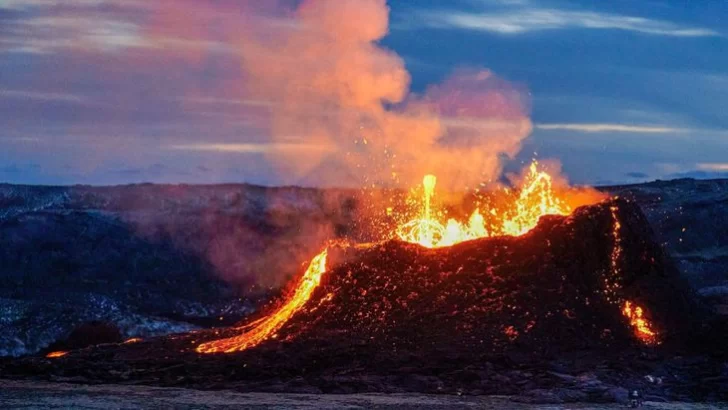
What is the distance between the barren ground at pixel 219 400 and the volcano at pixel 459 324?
96 centimetres

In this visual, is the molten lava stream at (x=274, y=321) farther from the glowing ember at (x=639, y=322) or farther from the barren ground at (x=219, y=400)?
the glowing ember at (x=639, y=322)

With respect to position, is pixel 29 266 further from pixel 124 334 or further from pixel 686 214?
pixel 686 214

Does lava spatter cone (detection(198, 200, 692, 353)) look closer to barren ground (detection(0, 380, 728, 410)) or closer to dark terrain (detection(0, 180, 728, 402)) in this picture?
dark terrain (detection(0, 180, 728, 402))

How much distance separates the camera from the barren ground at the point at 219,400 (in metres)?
19.1

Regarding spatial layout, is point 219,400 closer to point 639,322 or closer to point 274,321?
point 274,321

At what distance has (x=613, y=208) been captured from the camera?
1061 inches

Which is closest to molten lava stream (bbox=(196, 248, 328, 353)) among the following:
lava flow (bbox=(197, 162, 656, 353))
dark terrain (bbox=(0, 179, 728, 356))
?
lava flow (bbox=(197, 162, 656, 353))

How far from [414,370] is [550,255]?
492 centimetres

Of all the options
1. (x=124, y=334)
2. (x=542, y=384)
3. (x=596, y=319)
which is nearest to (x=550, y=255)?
(x=596, y=319)

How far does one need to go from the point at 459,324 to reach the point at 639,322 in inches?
170

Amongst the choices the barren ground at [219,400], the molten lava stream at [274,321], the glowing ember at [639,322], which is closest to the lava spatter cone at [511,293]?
the glowing ember at [639,322]

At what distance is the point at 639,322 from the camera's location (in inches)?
1000

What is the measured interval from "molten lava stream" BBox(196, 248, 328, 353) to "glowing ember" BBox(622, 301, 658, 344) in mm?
7160

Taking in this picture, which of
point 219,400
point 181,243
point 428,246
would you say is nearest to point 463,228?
point 428,246
